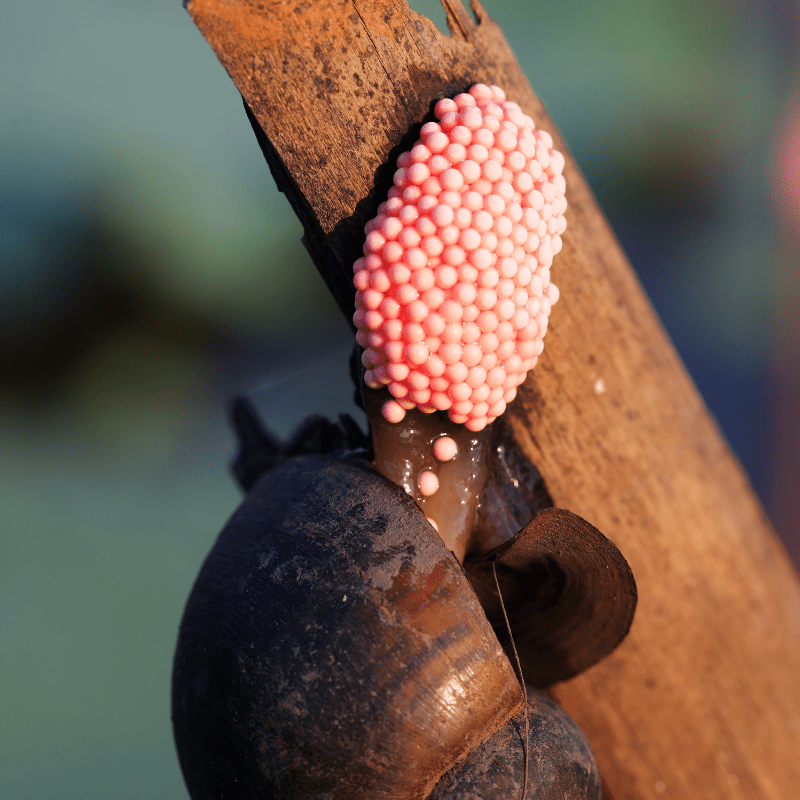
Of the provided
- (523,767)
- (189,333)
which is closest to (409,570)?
(523,767)

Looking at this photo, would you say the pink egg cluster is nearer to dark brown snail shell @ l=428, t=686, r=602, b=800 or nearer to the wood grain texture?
the wood grain texture

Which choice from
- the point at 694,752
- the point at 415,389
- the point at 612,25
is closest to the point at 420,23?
the point at 415,389

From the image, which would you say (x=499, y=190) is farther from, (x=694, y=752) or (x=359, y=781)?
(x=694, y=752)

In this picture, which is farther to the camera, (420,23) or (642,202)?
(642,202)

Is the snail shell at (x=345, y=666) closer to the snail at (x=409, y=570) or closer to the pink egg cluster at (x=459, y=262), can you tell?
the snail at (x=409, y=570)

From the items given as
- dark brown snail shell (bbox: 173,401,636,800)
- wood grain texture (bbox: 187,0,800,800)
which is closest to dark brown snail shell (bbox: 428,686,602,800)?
dark brown snail shell (bbox: 173,401,636,800)

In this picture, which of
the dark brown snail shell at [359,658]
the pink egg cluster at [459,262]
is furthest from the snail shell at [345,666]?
the pink egg cluster at [459,262]

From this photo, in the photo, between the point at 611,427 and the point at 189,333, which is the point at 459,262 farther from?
the point at 189,333
